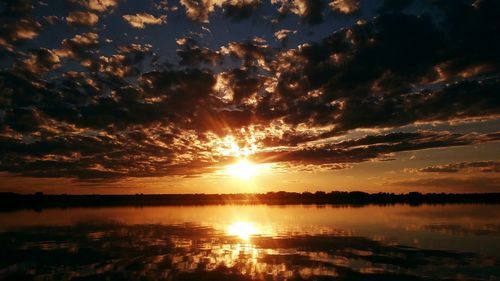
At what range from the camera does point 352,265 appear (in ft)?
84.4

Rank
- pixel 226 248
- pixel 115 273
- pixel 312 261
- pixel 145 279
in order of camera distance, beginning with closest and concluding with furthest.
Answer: pixel 145 279, pixel 115 273, pixel 312 261, pixel 226 248

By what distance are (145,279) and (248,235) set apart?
22381 mm

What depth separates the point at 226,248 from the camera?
33875 millimetres

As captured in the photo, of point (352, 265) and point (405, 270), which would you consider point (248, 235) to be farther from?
point (405, 270)

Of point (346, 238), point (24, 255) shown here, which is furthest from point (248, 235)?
point (24, 255)

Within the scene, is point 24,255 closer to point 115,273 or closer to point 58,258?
point 58,258

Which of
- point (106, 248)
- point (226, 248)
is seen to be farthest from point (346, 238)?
point (106, 248)

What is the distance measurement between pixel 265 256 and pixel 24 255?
17737 millimetres

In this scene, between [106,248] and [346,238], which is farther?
[346,238]

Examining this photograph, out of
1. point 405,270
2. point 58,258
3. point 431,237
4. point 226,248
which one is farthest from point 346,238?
point 58,258

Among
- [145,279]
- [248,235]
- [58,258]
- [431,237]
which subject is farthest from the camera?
[248,235]

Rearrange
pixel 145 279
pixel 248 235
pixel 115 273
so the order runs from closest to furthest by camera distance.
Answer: pixel 145 279 → pixel 115 273 → pixel 248 235

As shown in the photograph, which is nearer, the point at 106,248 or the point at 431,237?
the point at 106,248

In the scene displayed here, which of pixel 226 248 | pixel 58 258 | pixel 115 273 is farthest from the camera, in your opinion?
Result: pixel 226 248
